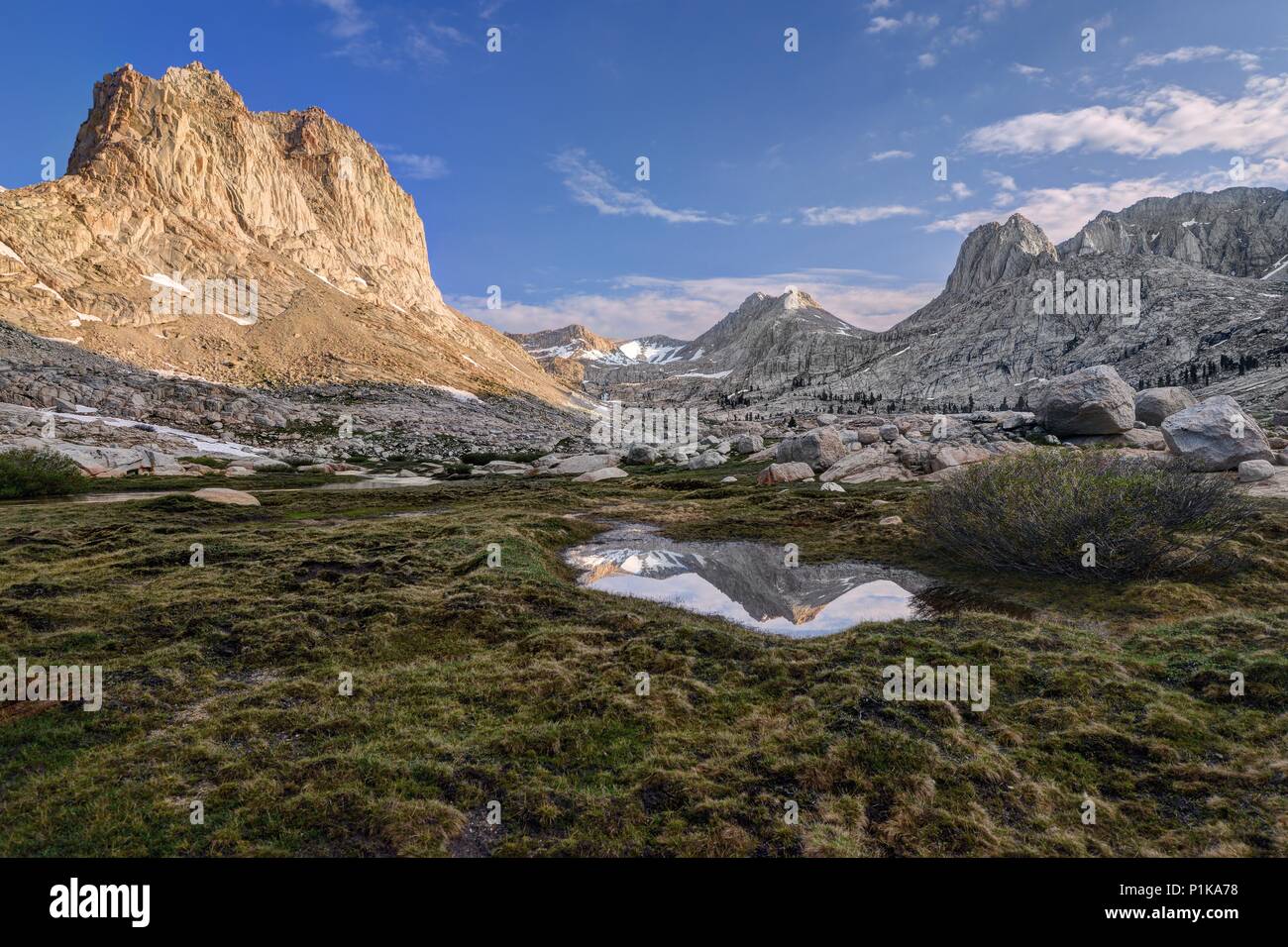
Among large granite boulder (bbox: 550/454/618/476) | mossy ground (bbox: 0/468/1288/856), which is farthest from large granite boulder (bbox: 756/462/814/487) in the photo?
mossy ground (bbox: 0/468/1288/856)

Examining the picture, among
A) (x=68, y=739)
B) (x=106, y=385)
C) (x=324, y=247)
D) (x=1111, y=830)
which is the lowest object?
(x=1111, y=830)

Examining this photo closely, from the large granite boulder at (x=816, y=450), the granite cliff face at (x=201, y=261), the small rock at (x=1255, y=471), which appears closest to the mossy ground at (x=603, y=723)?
the small rock at (x=1255, y=471)

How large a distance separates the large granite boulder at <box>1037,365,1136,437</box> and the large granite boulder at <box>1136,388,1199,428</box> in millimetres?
1341

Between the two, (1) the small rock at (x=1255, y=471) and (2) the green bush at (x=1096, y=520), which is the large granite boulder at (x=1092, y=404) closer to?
(1) the small rock at (x=1255, y=471)

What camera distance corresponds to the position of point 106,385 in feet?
230

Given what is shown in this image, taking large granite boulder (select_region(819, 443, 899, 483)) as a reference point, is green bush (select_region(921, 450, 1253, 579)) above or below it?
below

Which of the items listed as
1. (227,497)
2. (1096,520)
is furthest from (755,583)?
(227,497)

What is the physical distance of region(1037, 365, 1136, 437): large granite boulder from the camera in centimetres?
4256

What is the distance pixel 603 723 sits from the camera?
9781 millimetres

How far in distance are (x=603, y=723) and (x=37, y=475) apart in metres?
46.4

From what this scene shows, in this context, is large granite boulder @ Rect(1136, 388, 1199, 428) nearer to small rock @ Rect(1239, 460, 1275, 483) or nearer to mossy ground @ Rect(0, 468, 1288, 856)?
small rock @ Rect(1239, 460, 1275, 483)
